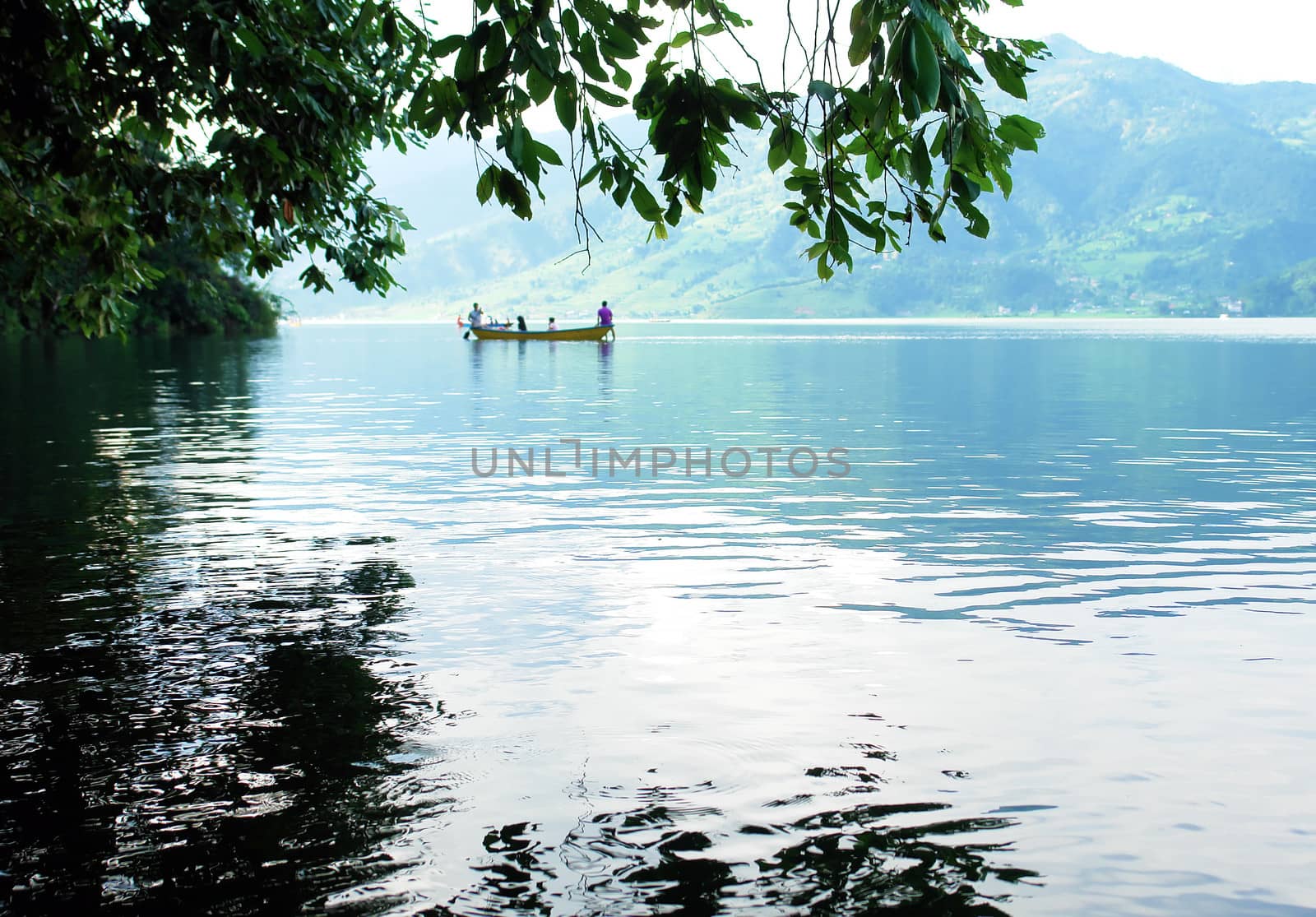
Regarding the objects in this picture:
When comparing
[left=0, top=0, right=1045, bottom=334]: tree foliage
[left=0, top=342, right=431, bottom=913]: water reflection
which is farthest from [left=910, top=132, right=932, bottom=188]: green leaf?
[left=0, top=342, right=431, bottom=913]: water reflection

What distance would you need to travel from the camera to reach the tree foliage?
4.82 meters

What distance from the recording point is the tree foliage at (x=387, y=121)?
4816mm

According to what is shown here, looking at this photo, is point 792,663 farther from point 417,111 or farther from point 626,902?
point 417,111

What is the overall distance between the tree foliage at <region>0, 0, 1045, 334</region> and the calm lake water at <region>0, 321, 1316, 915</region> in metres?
2.79

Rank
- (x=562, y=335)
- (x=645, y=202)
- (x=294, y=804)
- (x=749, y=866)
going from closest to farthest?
1. (x=645, y=202)
2. (x=749, y=866)
3. (x=294, y=804)
4. (x=562, y=335)

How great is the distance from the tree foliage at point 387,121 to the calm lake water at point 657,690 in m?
2.79

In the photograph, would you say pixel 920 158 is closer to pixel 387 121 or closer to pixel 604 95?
pixel 604 95

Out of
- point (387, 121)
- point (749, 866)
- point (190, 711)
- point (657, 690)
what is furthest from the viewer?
point (387, 121)

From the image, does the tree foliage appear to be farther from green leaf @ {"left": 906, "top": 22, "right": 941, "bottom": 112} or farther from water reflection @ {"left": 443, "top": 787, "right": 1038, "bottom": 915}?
water reflection @ {"left": 443, "top": 787, "right": 1038, "bottom": 915}

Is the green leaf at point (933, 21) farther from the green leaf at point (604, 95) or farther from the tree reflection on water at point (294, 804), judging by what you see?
the tree reflection on water at point (294, 804)

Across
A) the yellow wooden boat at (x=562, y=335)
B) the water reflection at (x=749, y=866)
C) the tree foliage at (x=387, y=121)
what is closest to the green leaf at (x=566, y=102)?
the tree foliage at (x=387, y=121)

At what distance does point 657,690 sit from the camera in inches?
338

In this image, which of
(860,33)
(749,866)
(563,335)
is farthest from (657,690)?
(563,335)

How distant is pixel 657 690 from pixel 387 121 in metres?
6.67
